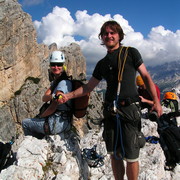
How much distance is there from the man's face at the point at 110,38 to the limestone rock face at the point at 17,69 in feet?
200

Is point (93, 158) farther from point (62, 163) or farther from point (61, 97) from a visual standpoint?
point (61, 97)

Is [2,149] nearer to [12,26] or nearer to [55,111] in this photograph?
[55,111]

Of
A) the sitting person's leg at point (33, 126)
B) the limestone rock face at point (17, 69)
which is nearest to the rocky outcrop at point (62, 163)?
the sitting person's leg at point (33, 126)

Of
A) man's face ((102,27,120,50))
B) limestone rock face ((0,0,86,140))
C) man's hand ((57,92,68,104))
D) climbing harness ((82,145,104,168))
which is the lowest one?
climbing harness ((82,145,104,168))

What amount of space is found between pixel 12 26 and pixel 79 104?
72.6m

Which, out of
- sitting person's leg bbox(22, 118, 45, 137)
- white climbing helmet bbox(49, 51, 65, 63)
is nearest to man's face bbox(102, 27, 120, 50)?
white climbing helmet bbox(49, 51, 65, 63)

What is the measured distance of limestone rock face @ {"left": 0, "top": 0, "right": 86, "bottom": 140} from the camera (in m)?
63.4

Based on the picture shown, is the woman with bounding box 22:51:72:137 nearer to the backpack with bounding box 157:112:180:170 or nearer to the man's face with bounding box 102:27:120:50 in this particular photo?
the man's face with bounding box 102:27:120:50

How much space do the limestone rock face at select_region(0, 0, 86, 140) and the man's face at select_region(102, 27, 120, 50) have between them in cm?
6111

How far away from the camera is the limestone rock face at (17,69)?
63.4 meters

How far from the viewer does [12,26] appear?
224 ft

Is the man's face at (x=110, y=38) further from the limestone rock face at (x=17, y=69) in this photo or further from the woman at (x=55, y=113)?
the limestone rock face at (x=17, y=69)

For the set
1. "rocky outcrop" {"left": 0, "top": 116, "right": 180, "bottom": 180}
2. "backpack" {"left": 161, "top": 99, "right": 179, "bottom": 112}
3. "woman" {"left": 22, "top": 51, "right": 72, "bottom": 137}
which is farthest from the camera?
"backpack" {"left": 161, "top": 99, "right": 179, "bottom": 112}

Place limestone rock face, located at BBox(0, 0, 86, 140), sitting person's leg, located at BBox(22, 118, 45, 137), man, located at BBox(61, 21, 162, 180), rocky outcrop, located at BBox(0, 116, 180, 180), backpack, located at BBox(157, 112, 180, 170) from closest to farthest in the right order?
man, located at BBox(61, 21, 162, 180), rocky outcrop, located at BBox(0, 116, 180, 180), sitting person's leg, located at BBox(22, 118, 45, 137), backpack, located at BBox(157, 112, 180, 170), limestone rock face, located at BBox(0, 0, 86, 140)
